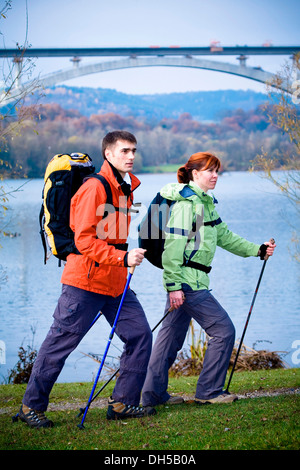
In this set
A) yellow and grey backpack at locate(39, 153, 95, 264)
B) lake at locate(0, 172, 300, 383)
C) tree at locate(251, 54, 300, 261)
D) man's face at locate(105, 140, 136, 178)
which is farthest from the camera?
lake at locate(0, 172, 300, 383)

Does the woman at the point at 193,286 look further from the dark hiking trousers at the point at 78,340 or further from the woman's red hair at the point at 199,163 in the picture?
the dark hiking trousers at the point at 78,340

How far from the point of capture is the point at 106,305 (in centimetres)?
388

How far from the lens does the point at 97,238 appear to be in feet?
12.0

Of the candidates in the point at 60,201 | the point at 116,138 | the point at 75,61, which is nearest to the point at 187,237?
the point at 116,138

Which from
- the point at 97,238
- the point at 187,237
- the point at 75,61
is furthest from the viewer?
the point at 75,61

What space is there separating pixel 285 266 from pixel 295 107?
438 inches

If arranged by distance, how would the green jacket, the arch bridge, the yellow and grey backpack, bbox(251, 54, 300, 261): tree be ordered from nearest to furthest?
the yellow and grey backpack, the green jacket, bbox(251, 54, 300, 261): tree, the arch bridge

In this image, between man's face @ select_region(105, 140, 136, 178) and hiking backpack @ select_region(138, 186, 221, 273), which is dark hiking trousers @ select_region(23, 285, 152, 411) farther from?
man's face @ select_region(105, 140, 136, 178)

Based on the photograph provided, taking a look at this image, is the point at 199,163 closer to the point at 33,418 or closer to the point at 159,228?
the point at 159,228

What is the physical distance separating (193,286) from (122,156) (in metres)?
0.97

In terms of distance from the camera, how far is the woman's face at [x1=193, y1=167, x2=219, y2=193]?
4242 millimetres

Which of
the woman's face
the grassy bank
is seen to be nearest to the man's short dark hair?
the woman's face

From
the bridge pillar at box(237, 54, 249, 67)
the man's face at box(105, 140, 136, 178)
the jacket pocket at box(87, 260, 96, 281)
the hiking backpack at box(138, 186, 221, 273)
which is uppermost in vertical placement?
the bridge pillar at box(237, 54, 249, 67)

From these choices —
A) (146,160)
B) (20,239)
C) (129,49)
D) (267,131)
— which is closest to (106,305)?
(20,239)
